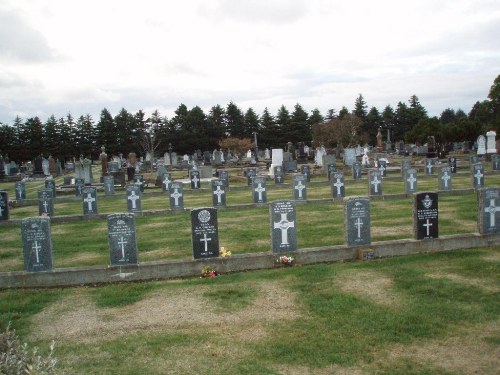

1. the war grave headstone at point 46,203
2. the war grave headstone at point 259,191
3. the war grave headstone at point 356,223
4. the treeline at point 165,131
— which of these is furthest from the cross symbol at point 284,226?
the treeline at point 165,131

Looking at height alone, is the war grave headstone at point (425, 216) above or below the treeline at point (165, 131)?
below

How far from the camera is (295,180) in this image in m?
20.8

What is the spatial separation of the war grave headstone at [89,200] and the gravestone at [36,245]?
9.20 metres

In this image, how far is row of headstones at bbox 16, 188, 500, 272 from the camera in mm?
10562

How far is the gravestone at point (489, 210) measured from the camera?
1172cm

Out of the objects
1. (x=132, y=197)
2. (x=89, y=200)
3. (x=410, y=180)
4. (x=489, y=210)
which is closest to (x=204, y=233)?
(x=489, y=210)

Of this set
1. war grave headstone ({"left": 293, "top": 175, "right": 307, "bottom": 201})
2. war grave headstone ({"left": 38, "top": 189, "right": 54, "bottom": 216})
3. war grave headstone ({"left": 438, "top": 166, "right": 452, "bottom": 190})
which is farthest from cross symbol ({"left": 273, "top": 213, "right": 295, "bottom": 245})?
war grave headstone ({"left": 438, "top": 166, "right": 452, "bottom": 190})

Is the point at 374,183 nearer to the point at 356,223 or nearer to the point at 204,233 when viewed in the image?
the point at 356,223

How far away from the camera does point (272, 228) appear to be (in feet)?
37.0

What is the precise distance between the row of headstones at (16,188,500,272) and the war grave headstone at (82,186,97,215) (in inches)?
362

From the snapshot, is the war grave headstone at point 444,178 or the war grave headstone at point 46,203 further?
the war grave headstone at point 444,178

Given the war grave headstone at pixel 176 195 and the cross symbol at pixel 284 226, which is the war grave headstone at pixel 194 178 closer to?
the war grave headstone at pixel 176 195

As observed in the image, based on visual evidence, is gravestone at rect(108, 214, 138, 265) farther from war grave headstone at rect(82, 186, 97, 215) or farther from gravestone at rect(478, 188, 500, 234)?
war grave headstone at rect(82, 186, 97, 215)

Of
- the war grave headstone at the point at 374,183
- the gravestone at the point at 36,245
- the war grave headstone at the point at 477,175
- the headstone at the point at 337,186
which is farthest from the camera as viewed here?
the war grave headstone at the point at 477,175
